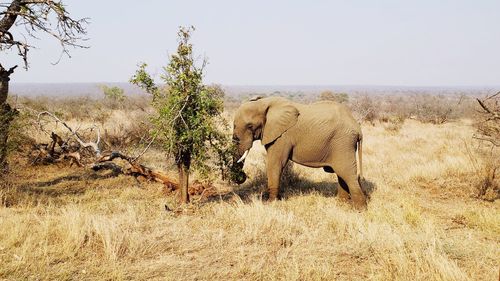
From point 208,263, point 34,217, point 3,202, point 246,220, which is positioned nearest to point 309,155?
point 246,220

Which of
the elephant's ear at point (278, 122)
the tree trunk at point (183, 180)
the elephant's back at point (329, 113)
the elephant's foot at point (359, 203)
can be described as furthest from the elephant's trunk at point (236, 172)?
the elephant's foot at point (359, 203)

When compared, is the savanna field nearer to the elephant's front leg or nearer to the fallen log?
the fallen log

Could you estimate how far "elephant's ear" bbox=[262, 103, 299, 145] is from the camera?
8305mm

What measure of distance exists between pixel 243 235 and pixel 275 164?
8.82ft

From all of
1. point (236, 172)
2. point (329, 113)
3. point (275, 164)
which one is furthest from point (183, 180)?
point (329, 113)

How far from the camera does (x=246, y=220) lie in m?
6.39

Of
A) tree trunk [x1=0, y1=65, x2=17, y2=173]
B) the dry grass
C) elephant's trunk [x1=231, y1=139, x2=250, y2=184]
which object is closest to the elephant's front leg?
the dry grass

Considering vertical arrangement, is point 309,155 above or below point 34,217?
above

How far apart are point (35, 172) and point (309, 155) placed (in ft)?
24.3

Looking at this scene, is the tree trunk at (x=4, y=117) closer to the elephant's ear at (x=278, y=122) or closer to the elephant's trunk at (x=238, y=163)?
the elephant's trunk at (x=238, y=163)

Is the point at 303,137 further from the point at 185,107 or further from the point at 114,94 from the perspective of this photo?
the point at 114,94

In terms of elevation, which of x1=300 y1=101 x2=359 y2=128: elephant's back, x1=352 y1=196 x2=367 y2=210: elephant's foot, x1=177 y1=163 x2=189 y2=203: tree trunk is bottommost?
x1=352 y1=196 x2=367 y2=210: elephant's foot

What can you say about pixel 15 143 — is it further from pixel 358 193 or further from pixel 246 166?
pixel 358 193

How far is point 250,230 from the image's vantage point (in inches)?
234
